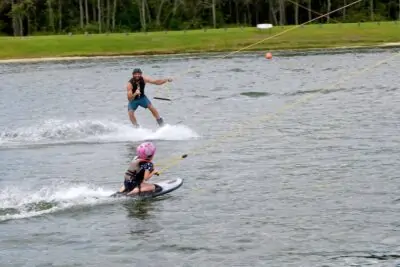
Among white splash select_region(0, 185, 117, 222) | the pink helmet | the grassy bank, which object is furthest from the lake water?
the grassy bank

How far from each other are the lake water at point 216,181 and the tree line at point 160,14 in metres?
64.1

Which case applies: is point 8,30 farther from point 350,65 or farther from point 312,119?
point 312,119

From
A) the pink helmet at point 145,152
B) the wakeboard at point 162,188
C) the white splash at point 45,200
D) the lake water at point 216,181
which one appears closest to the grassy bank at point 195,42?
the lake water at point 216,181

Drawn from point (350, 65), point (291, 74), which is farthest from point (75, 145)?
point (350, 65)

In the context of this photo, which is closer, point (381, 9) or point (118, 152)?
point (118, 152)

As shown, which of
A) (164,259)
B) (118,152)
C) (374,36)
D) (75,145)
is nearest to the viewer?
(164,259)

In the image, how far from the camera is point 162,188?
15.8m

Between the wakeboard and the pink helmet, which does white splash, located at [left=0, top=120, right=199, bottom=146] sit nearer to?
the wakeboard

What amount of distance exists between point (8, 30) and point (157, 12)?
62.9 feet

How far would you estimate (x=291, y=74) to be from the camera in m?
45.3

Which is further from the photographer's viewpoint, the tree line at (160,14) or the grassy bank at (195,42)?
the tree line at (160,14)

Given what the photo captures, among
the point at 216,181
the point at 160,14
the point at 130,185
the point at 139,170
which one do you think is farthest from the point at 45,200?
the point at 160,14

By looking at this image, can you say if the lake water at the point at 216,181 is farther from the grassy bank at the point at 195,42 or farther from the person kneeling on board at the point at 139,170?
the grassy bank at the point at 195,42

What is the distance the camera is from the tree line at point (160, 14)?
98.9 meters
